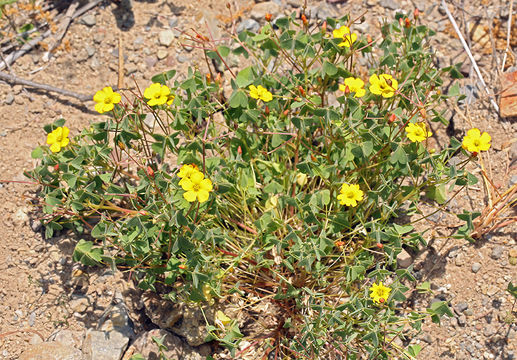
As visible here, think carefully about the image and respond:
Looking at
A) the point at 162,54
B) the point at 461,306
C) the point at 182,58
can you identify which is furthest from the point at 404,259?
the point at 162,54

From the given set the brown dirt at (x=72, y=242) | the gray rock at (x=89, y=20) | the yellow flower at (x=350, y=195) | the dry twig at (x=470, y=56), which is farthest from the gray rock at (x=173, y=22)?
the yellow flower at (x=350, y=195)

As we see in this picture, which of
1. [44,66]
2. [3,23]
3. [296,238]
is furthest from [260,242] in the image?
[3,23]

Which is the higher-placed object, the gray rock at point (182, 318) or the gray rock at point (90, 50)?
the gray rock at point (90, 50)

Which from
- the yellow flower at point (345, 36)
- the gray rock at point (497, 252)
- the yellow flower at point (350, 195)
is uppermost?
the yellow flower at point (345, 36)

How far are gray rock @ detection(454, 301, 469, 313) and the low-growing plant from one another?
39 centimetres

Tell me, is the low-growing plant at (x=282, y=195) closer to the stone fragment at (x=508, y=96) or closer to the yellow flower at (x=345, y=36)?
the yellow flower at (x=345, y=36)

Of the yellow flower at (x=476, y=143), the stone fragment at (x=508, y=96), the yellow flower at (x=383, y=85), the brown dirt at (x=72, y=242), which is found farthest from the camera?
the stone fragment at (x=508, y=96)

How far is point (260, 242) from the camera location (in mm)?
4266

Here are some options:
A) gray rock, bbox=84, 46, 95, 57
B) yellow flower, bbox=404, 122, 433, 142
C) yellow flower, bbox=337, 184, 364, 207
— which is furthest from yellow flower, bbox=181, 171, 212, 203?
gray rock, bbox=84, 46, 95, 57

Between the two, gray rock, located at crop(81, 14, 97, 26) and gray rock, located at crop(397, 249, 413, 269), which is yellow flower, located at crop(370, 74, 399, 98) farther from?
gray rock, located at crop(81, 14, 97, 26)

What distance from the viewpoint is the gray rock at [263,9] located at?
18.2 ft

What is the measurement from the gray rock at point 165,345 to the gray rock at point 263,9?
3.41 meters

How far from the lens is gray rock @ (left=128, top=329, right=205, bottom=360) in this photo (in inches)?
157

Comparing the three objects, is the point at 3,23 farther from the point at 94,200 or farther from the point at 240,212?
the point at 240,212
